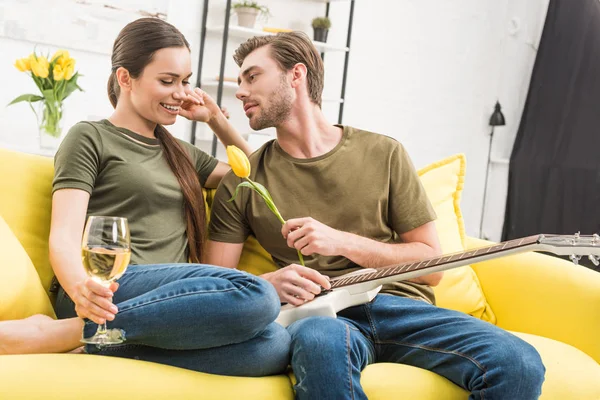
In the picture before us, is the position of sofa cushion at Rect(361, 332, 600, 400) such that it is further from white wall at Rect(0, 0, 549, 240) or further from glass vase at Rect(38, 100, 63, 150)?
white wall at Rect(0, 0, 549, 240)

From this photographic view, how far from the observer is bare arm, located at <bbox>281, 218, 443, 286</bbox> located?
1.79m

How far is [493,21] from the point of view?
5340mm

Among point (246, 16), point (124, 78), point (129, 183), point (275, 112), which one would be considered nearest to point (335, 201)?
point (275, 112)

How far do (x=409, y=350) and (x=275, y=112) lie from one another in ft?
2.61

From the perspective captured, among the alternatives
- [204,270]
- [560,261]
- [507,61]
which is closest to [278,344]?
[204,270]

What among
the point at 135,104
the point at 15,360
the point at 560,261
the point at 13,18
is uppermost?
the point at 13,18

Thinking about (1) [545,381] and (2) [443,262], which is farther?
(1) [545,381]

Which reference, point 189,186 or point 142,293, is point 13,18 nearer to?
point 189,186

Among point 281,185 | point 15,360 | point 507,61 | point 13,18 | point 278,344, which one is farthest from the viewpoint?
point 507,61

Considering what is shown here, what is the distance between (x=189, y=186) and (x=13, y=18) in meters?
2.37

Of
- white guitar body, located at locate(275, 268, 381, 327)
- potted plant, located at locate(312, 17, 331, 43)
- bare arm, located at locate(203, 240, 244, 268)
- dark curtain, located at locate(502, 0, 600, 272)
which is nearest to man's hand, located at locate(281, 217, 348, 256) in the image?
white guitar body, located at locate(275, 268, 381, 327)

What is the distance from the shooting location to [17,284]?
1628 millimetres

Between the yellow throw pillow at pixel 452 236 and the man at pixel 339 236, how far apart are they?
9.0 inches

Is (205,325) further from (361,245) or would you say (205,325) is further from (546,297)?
(546,297)
